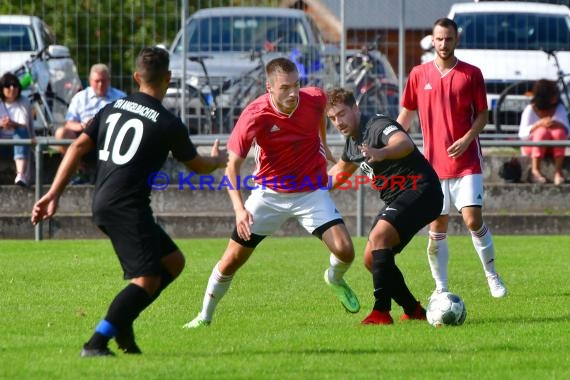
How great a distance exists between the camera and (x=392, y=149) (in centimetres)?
878

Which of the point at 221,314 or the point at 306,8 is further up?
the point at 306,8

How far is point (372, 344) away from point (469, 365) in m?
0.92

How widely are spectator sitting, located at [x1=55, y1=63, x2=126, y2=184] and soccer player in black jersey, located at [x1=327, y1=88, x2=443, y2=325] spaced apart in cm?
782

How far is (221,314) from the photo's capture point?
9.77 m

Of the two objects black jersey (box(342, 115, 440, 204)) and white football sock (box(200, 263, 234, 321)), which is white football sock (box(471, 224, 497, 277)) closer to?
black jersey (box(342, 115, 440, 204))

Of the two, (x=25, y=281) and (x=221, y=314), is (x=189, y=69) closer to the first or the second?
(x=25, y=281)

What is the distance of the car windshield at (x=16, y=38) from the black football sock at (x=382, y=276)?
33.1ft

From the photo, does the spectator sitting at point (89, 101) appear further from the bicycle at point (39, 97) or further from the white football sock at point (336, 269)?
the white football sock at point (336, 269)

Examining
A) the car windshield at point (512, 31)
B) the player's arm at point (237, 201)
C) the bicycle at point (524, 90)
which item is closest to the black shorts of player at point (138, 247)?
the player's arm at point (237, 201)

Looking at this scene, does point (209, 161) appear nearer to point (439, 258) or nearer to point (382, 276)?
point (382, 276)

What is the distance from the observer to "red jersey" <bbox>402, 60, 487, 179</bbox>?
419 inches

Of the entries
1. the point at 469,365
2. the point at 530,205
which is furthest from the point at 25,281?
the point at 530,205

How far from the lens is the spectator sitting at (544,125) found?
17.4 metres

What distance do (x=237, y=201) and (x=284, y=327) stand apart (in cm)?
114
